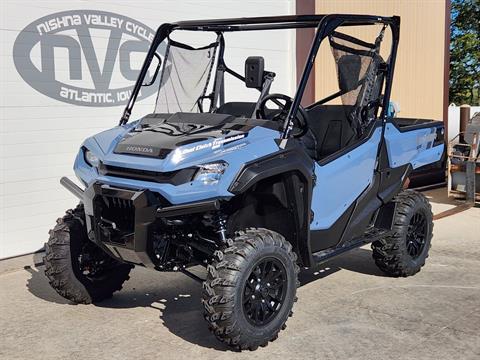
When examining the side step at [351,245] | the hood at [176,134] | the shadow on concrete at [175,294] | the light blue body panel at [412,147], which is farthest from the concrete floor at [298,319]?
the hood at [176,134]

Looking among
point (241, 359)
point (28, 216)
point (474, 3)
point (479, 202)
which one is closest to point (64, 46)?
point (28, 216)

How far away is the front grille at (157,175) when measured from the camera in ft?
13.4

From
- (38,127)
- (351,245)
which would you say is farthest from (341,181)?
(38,127)

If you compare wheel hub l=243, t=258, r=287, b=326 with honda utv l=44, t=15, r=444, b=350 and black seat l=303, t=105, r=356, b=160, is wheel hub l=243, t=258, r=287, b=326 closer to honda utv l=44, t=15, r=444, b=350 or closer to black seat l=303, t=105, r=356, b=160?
honda utv l=44, t=15, r=444, b=350

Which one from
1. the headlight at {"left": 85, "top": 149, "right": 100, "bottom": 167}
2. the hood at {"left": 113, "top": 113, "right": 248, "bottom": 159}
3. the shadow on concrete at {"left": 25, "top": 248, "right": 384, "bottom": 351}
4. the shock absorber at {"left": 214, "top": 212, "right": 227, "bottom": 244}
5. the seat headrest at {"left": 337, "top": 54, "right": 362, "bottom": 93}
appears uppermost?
the seat headrest at {"left": 337, "top": 54, "right": 362, "bottom": 93}

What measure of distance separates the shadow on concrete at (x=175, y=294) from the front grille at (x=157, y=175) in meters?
1.14

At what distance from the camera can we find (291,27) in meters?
5.06

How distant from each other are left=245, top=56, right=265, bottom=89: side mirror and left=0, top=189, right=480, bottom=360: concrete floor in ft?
5.68

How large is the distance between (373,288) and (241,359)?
1.87 metres

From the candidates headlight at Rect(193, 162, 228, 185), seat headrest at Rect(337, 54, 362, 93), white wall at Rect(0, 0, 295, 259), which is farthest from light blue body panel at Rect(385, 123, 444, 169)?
white wall at Rect(0, 0, 295, 259)

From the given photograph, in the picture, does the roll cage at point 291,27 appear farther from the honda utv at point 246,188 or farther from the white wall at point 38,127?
the white wall at point 38,127

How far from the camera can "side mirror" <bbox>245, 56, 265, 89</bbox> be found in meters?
4.53

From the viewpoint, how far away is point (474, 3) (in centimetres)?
2952

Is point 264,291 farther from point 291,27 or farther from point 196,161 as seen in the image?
point 291,27
